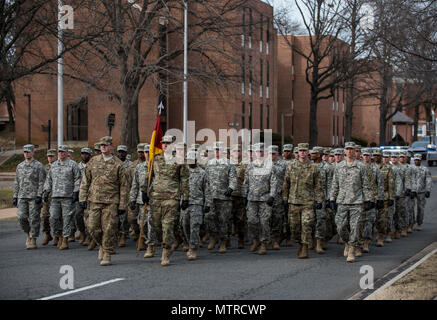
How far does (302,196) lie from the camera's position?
11.4 m

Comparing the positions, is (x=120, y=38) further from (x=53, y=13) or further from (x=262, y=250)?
(x=262, y=250)

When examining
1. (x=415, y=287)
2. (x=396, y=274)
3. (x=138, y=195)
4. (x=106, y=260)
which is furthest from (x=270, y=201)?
(x=415, y=287)

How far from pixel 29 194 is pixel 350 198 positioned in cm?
628

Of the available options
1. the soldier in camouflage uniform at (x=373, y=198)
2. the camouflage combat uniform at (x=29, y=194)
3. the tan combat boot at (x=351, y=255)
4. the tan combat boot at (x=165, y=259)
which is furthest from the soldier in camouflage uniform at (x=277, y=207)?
the camouflage combat uniform at (x=29, y=194)

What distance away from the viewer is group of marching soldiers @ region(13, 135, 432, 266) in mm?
10555

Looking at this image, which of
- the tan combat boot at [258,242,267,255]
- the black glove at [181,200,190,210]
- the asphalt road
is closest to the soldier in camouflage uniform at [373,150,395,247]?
the asphalt road

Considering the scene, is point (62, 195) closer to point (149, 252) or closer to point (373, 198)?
point (149, 252)

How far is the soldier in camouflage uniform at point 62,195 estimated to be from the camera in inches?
477

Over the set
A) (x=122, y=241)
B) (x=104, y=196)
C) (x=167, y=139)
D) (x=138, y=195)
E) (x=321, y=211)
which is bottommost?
(x=122, y=241)

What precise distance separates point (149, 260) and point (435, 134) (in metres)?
41.1

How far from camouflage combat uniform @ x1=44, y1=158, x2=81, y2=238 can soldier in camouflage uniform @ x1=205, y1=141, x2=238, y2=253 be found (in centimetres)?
267

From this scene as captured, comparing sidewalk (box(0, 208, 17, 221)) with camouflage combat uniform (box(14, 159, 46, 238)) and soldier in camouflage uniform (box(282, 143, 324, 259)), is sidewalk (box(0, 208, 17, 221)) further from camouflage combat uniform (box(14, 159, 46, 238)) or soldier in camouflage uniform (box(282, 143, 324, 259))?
soldier in camouflage uniform (box(282, 143, 324, 259))
